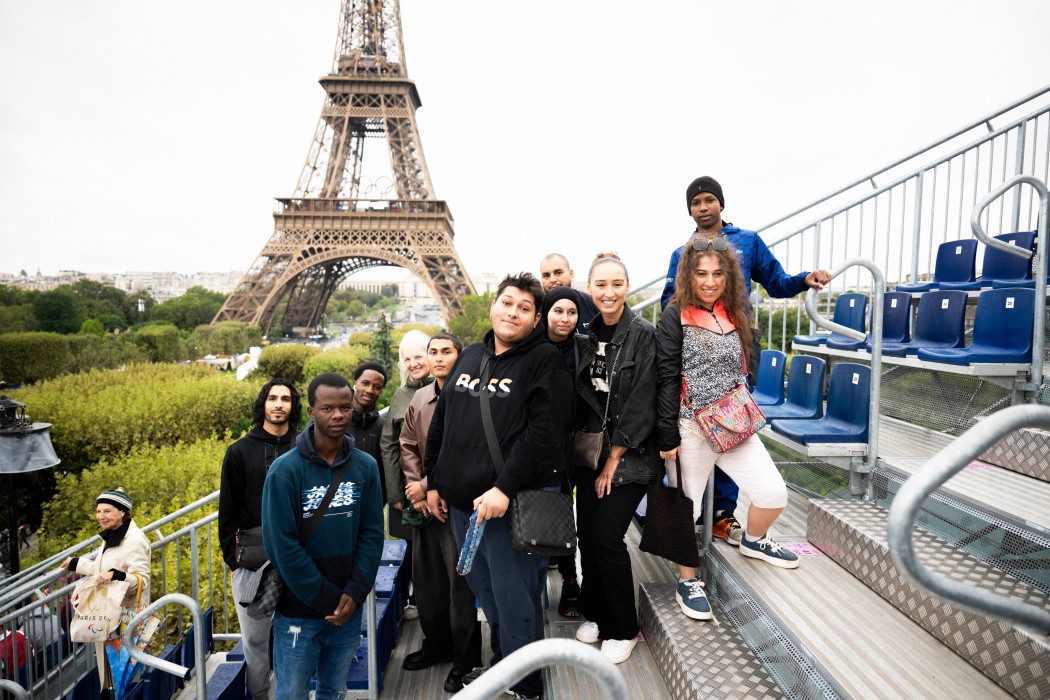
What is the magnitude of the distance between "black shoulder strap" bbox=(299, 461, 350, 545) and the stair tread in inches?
60.7

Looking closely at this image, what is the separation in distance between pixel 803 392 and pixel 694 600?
5.59ft

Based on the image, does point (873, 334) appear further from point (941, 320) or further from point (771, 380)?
point (771, 380)

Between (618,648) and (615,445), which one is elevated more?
(615,445)

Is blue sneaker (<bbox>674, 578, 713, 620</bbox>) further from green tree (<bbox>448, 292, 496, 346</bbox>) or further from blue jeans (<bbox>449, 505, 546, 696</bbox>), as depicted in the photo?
green tree (<bbox>448, 292, 496, 346</bbox>)

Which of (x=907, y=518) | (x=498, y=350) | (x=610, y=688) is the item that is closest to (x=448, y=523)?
(x=498, y=350)

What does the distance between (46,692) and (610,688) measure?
12.9ft

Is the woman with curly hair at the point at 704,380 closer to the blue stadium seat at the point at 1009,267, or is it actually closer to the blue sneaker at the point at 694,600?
the blue sneaker at the point at 694,600

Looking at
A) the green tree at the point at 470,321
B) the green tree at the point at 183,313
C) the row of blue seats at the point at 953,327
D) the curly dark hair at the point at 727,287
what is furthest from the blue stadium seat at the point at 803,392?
the green tree at the point at 183,313

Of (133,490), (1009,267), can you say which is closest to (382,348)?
(133,490)

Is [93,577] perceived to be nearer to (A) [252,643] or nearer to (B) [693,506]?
(A) [252,643]

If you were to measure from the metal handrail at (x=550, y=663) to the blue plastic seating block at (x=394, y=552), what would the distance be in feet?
8.51

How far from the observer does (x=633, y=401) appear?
6.74ft

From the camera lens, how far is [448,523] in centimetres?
250

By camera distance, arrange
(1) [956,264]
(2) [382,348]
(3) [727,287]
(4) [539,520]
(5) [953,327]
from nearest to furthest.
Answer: (4) [539,520]
(3) [727,287]
(5) [953,327]
(1) [956,264]
(2) [382,348]
